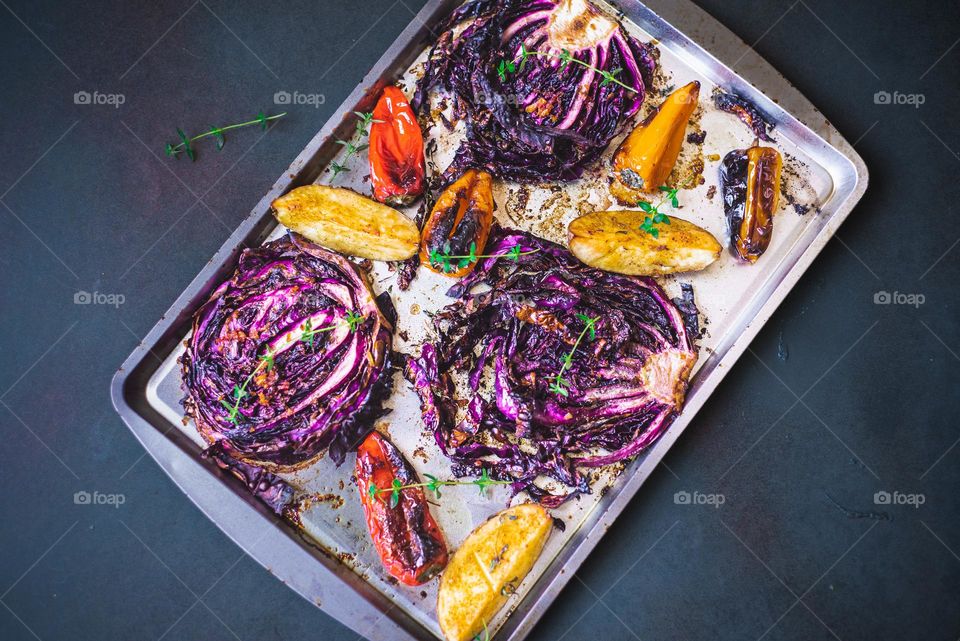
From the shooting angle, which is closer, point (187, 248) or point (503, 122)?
point (503, 122)

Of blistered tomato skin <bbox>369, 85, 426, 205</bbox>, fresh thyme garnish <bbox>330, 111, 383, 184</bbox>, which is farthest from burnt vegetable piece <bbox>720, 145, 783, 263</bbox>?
fresh thyme garnish <bbox>330, 111, 383, 184</bbox>

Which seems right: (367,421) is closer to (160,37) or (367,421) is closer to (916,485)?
(160,37)

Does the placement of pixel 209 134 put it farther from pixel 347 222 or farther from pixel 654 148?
pixel 654 148

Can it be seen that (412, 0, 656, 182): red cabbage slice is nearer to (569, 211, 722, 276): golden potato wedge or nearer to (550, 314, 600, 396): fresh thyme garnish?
(569, 211, 722, 276): golden potato wedge

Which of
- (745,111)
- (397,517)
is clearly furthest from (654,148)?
(397,517)

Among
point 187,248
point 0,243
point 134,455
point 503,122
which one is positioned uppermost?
point 503,122

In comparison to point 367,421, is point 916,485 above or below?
above

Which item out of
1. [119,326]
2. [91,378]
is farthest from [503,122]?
[91,378]

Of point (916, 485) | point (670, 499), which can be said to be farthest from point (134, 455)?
point (916, 485)

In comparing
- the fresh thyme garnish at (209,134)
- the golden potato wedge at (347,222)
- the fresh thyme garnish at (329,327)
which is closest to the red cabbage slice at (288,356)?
→ the fresh thyme garnish at (329,327)

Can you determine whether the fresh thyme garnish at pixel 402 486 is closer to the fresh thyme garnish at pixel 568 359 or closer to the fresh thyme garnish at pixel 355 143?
the fresh thyme garnish at pixel 568 359
